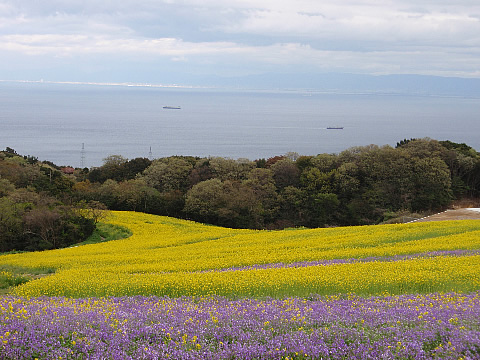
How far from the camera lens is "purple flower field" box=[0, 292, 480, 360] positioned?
5.77 m

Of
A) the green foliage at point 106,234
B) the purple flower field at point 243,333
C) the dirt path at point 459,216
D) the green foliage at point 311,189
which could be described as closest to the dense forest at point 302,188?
the green foliage at point 311,189

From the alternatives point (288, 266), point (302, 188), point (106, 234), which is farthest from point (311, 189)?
point (288, 266)

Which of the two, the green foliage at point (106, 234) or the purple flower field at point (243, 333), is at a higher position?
the purple flower field at point (243, 333)

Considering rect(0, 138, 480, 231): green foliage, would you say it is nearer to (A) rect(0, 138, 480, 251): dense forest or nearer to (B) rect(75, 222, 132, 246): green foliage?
(A) rect(0, 138, 480, 251): dense forest

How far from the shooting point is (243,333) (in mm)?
6328

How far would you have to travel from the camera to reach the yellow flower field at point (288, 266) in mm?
12109

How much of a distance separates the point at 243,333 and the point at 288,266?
36.0 ft

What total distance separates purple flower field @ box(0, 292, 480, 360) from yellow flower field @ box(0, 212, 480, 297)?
4.09 m

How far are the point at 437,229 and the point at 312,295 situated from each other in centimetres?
1874

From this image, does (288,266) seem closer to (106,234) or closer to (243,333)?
(243,333)

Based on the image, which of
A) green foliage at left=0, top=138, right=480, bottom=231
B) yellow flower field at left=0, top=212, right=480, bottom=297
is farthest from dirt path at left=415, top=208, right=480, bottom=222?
green foliage at left=0, top=138, right=480, bottom=231

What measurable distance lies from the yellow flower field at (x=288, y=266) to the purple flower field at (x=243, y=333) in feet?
13.4

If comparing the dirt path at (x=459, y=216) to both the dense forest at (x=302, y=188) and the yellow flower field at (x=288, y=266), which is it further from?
the dense forest at (x=302, y=188)

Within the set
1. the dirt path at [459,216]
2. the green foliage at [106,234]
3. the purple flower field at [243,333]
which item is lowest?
the green foliage at [106,234]
